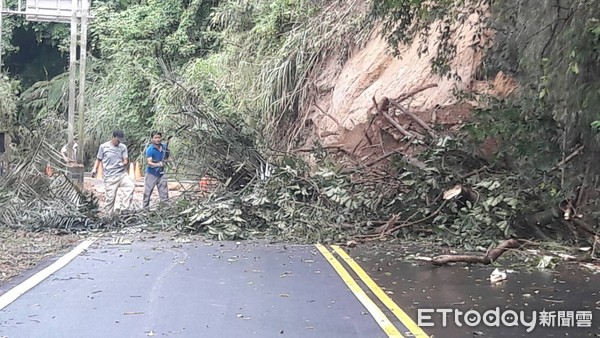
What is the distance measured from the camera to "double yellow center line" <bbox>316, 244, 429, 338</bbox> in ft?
19.0

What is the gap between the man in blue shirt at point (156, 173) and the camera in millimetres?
14531

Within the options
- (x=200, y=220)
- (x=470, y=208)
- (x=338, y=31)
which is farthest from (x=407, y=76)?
(x=200, y=220)

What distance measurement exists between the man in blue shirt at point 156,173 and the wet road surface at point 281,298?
183 inches

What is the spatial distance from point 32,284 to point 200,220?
4.69 metres

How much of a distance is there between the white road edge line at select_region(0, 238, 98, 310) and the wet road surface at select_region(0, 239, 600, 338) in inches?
2.0

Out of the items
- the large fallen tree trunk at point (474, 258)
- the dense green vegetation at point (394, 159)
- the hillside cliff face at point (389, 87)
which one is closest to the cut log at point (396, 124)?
the hillside cliff face at point (389, 87)

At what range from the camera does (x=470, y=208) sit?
11.1m

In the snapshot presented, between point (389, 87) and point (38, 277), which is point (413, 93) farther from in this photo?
point (38, 277)

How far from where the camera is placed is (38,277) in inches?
317

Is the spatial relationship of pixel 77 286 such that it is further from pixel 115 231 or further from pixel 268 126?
pixel 268 126

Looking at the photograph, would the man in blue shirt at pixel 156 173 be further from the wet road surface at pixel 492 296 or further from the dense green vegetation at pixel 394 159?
the wet road surface at pixel 492 296

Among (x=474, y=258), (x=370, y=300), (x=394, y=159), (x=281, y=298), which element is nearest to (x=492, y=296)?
(x=370, y=300)

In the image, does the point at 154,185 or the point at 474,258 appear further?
the point at 154,185

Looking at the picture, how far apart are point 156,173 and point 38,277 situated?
662cm
